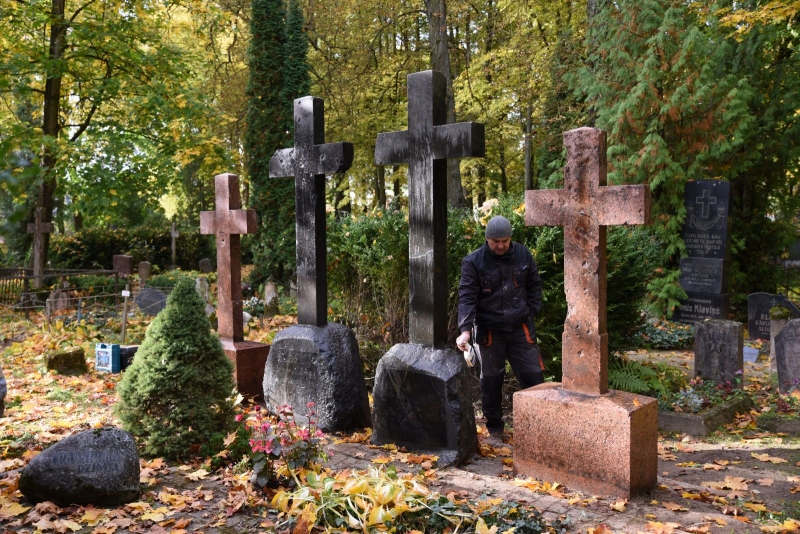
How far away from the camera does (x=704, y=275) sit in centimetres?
1332

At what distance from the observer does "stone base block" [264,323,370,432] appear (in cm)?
614

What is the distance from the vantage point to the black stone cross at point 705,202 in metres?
13.3

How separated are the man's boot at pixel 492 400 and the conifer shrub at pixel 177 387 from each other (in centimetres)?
220

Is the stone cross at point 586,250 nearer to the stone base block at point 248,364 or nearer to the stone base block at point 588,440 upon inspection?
the stone base block at point 588,440

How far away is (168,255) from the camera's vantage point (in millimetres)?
25703

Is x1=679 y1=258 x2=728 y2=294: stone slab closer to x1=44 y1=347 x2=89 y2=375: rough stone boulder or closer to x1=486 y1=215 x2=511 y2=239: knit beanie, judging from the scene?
x1=486 y1=215 x2=511 y2=239: knit beanie

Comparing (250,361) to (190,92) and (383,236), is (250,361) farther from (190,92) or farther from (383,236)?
(190,92)

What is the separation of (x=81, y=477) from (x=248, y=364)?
10.2 feet

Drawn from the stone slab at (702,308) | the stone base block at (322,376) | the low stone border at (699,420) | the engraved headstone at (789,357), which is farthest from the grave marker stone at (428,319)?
the stone slab at (702,308)

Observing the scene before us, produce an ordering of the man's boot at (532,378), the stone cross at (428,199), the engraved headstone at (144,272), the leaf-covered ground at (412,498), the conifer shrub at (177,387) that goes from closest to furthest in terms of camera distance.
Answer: the leaf-covered ground at (412,498)
the conifer shrub at (177,387)
the stone cross at (428,199)
the man's boot at (532,378)
the engraved headstone at (144,272)

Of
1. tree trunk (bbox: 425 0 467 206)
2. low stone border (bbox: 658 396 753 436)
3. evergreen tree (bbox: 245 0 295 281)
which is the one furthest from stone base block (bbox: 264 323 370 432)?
evergreen tree (bbox: 245 0 295 281)

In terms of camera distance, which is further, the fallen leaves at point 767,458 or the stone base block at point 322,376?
the stone base block at point 322,376

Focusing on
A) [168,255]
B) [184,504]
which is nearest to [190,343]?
[184,504]

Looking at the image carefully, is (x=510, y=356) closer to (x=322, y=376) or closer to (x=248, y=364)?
(x=322, y=376)
